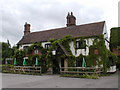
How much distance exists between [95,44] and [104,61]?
245cm

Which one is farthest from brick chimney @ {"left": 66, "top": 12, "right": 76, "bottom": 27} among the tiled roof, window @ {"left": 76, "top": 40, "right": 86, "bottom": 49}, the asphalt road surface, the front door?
the asphalt road surface

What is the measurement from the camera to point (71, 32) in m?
23.5

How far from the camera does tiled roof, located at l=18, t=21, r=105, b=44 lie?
2106 centimetres

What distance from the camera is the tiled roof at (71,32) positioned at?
2106 centimetres

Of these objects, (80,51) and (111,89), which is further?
(80,51)

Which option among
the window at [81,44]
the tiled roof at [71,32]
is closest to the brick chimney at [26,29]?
the tiled roof at [71,32]

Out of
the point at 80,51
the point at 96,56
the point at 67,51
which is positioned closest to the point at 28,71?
the point at 67,51

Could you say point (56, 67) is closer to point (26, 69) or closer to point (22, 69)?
point (26, 69)

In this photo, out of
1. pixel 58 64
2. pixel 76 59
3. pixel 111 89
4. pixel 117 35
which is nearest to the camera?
pixel 111 89

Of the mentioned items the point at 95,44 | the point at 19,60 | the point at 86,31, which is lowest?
the point at 19,60

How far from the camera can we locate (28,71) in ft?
69.5

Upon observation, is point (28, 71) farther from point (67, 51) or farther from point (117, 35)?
point (117, 35)

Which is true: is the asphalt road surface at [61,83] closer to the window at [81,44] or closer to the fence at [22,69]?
the fence at [22,69]

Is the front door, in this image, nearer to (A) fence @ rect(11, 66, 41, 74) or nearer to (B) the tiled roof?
(A) fence @ rect(11, 66, 41, 74)
